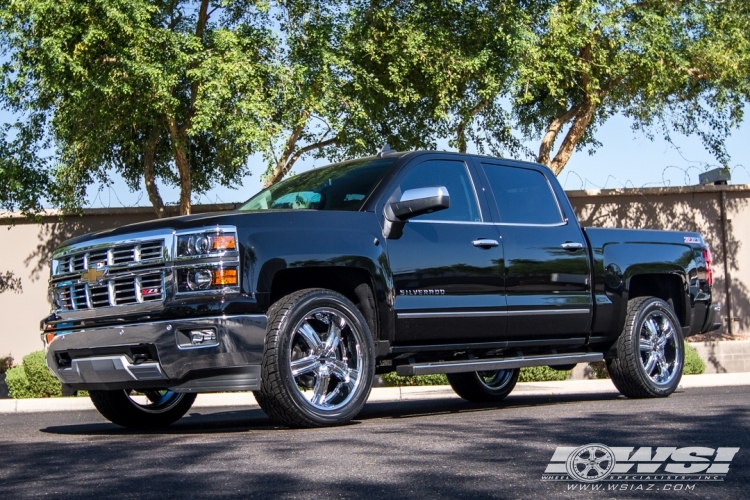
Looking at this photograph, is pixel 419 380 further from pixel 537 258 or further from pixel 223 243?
pixel 223 243

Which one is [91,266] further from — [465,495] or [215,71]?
[215,71]

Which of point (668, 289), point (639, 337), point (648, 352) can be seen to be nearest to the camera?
point (639, 337)

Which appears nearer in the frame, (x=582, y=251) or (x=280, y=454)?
(x=280, y=454)

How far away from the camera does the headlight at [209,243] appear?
6.56m

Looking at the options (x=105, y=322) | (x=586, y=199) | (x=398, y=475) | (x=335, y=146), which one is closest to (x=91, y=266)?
(x=105, y=322)

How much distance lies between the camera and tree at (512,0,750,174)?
15.9 meters

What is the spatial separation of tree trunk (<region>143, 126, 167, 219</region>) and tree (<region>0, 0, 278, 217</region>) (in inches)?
9.6

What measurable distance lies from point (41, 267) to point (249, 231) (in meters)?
12.1

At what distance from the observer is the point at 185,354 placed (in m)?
6.46

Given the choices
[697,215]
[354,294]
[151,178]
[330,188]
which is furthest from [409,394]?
[697,215]

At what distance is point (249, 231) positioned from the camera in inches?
262

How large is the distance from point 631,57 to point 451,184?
913 cm

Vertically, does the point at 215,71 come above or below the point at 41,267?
above
